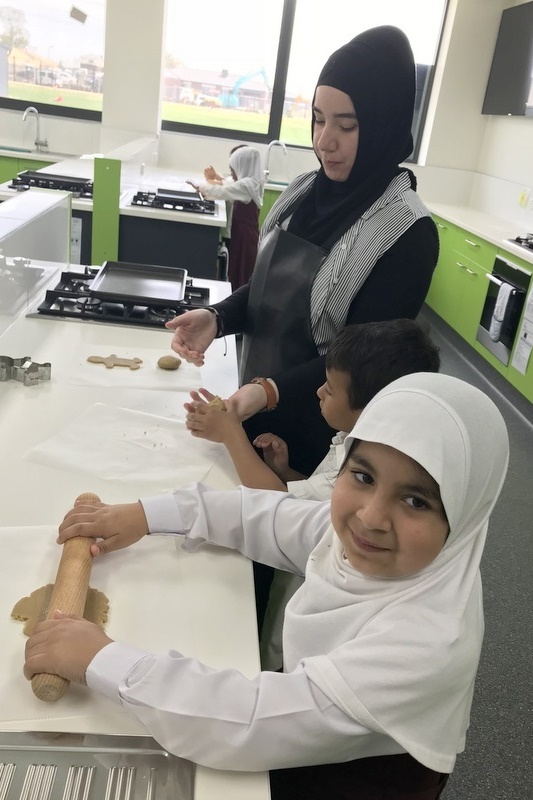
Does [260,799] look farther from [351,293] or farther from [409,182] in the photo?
[409,182]

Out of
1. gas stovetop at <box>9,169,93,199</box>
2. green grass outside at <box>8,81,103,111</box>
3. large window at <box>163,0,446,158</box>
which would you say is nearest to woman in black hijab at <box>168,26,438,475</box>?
gas stovetop at <box>9,169,93,199</box>

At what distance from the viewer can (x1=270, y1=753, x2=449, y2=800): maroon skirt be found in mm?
808

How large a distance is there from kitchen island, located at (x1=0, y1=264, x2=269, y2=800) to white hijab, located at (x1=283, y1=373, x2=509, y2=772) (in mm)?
132

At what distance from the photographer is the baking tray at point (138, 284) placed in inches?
77.9

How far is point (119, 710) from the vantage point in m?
0.72

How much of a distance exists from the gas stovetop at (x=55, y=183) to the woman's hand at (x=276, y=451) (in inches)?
99.2

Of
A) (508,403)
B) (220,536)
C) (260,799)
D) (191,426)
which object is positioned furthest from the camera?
(508,403)

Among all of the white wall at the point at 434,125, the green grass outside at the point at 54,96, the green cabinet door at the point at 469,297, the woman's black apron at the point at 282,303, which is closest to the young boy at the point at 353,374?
the woman's black apron at the point at 282,303

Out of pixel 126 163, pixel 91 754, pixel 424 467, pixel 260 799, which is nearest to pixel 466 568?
pixel 424 467

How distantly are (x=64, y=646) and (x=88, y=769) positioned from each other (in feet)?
0.41

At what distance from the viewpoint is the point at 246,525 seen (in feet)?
3.28

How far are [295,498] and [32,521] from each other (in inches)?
15.7

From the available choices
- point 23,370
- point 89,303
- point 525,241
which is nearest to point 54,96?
point 525,241

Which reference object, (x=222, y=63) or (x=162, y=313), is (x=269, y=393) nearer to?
(x=162, y=313)
